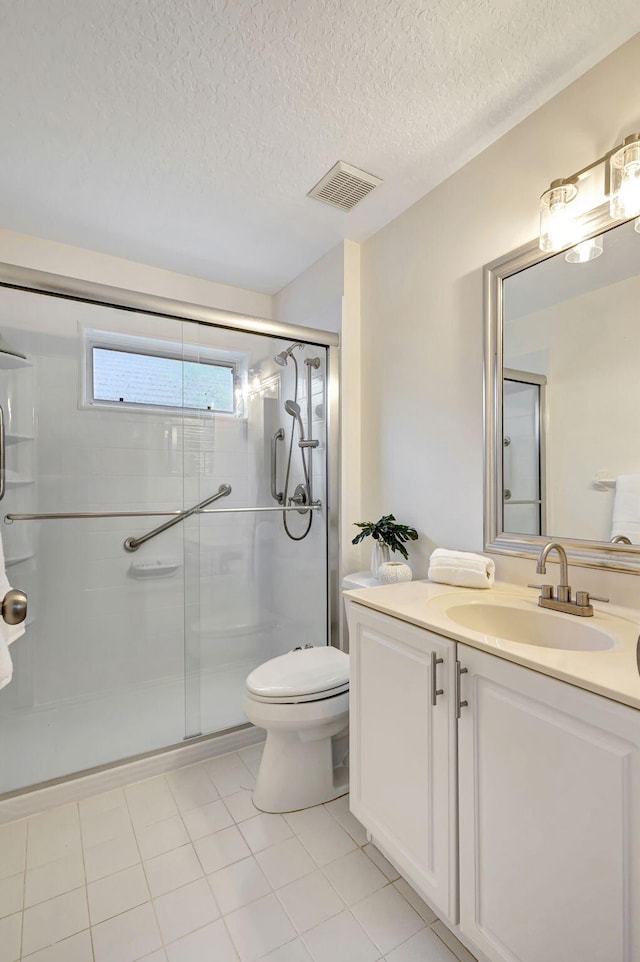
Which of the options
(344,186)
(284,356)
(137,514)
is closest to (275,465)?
(284,356)

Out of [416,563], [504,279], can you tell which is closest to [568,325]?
[504,279]

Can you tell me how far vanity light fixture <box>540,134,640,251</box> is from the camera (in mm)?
1173

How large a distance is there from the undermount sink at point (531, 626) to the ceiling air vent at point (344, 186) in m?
1.64

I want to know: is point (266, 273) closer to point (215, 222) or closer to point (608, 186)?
point (215, 222)

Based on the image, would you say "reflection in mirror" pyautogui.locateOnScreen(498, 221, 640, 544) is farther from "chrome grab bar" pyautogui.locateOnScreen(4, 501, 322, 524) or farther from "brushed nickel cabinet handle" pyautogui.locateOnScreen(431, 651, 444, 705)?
"chrome grab bar" pyautogui.locateOnScreen(4, 501, 322, 524)

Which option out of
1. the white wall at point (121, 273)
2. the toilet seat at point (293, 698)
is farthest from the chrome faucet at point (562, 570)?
the white wall at point (121, 273)

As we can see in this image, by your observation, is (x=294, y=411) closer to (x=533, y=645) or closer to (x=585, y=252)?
(x=585, y=252)

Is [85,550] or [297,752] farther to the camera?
[85,550]

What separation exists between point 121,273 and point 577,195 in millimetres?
2114

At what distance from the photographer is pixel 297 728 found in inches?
62.3

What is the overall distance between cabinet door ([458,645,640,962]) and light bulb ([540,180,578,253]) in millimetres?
1210

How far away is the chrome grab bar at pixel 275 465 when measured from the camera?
2379 mm

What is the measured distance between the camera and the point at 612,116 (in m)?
1.28

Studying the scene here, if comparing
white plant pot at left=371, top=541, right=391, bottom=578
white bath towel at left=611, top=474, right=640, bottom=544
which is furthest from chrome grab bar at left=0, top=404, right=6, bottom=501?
white bath towel at left=611, top=474, right=640, bottom=544
